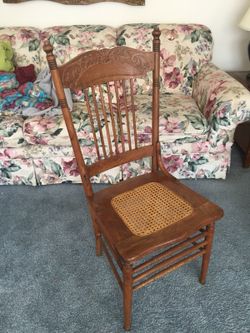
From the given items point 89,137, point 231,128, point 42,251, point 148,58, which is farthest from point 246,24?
point 42,251

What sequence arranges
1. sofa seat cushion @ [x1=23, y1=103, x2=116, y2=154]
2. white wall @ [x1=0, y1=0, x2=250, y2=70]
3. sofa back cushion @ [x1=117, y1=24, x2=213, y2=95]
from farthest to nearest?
white wall @ [x1=0, y1=0, x2=250, y2=70] < sofa back cushion @ [x1=117, y1=24, x2=213, y2=95] < sofa seat cushion @ [x1=23, y1=103, x2=116, y2=154]

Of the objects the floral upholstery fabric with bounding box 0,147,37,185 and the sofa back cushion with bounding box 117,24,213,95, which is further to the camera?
the sofa back cushion with bounding box 117,24,213,95

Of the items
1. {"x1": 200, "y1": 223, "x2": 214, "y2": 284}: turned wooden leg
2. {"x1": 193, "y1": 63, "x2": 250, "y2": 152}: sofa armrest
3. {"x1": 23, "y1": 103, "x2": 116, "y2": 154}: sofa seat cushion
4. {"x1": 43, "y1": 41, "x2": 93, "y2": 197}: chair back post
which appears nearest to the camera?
{"x1": 43, "y1": 41, "x2": 93, "y2": 197}: chair back post

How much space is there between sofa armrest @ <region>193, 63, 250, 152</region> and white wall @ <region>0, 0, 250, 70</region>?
59 centimetres

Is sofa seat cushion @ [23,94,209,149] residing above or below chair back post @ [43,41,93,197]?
below

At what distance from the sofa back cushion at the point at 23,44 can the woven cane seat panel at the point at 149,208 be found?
1357mm

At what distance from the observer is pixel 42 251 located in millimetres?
1443

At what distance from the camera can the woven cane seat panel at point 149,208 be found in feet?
3.34

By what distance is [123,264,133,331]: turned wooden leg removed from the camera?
94cm

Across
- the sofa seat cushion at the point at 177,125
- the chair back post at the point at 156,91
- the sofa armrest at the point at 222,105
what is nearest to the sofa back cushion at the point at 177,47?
the sofa armrest at the point at 222,105

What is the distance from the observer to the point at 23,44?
1.99 meters

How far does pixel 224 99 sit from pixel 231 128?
165mm

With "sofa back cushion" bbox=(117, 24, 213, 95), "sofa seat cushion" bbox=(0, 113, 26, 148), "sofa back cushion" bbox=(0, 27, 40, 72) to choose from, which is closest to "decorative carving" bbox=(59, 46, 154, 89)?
"sofa seat cushion" bbox=(0, 113, 26, 148)

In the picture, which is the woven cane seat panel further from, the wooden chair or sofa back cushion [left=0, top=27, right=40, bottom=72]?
sofa back cushion [left=0, top=27, right=40, bottom=72]
